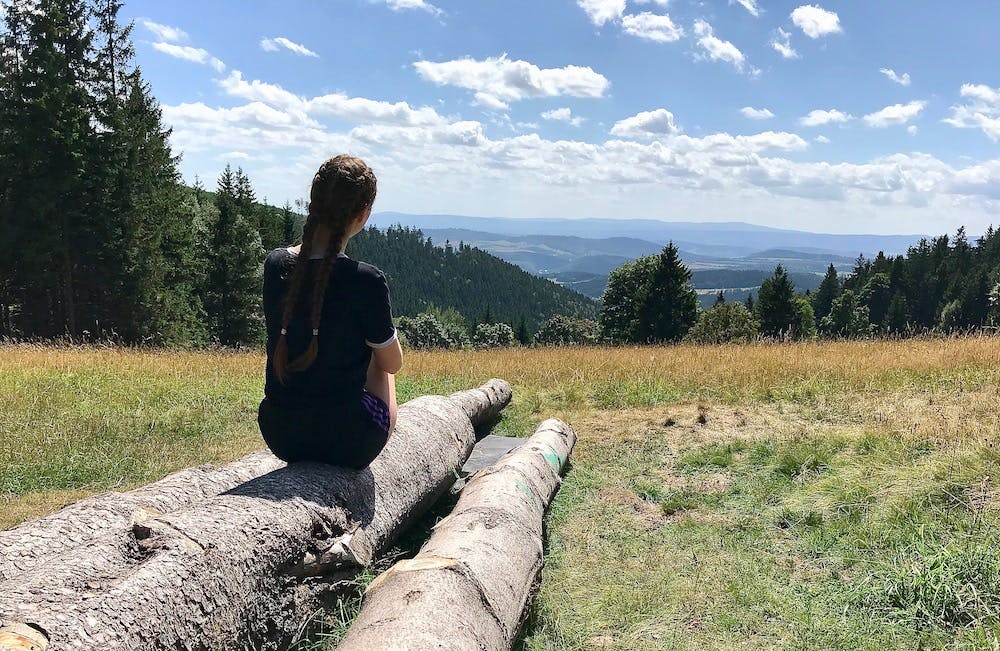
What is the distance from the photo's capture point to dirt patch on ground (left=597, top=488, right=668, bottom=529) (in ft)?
16.1

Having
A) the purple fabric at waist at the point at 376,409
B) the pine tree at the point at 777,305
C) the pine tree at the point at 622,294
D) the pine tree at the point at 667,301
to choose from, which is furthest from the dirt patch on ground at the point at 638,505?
the pine tree at the point at 777,305

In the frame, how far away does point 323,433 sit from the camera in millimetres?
3613

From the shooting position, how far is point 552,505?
17.1ft

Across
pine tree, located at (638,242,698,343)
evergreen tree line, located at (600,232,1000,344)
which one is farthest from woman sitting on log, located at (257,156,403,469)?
pine tree, located at (638,242,698,343)

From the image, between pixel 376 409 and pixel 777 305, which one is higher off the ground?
pixel 376 409

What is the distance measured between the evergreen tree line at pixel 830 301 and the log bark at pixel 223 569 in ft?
50.3

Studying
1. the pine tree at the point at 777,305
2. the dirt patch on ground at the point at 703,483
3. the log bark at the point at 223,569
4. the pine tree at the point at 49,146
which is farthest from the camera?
the pine tree at the point at 777,305

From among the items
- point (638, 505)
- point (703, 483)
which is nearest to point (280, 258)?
point (638, 505)

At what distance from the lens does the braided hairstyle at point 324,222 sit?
332cm

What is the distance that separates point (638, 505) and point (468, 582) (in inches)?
111

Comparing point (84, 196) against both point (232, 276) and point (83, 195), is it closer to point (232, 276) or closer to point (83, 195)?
point (83, 195)

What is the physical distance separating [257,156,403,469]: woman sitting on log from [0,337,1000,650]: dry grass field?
3.42 feet

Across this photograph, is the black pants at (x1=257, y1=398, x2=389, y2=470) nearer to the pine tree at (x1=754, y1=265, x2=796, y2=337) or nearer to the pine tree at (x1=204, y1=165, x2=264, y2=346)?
the pine tree at (x1=204, y1=165, x2=264, y2=346)

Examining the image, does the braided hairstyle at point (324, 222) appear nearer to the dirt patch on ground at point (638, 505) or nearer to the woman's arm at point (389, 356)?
the woman's arm at point (389, 356)
